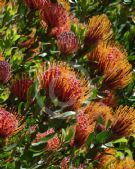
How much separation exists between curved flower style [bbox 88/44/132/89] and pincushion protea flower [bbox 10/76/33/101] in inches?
15.6

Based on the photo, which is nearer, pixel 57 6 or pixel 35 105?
pixel 35 105

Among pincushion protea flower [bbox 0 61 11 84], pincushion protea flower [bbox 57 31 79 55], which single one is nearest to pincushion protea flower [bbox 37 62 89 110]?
pincushion protea flower [bbox 0 61 11 84]

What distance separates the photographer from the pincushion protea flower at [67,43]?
2389 mm

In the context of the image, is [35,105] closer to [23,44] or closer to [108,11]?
[23,44]

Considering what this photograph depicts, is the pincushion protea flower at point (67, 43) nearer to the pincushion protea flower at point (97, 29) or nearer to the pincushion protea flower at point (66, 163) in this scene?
the pincushion protea flower at point (97, 29)

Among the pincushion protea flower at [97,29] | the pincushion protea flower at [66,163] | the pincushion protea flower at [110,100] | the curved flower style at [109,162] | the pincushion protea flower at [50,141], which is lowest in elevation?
the curved flower style at [109,162]

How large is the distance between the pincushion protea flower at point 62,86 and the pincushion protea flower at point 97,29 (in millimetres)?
600

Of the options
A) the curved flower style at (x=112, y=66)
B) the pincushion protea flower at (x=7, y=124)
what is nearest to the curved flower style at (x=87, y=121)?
the curved flower style at (x=112, y=66)

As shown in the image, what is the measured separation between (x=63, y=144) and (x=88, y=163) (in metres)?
0.31

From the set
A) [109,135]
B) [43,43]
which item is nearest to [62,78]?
[109,135]

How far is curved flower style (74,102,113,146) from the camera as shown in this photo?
7.08ft

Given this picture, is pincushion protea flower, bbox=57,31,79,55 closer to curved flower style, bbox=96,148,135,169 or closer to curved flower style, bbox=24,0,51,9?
curved flower style, bbox=24,0,51,9

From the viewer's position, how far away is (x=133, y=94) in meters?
3.29

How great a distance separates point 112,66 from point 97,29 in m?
0.30
